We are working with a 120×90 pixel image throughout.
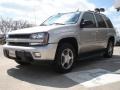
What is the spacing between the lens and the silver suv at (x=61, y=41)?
5.77 m

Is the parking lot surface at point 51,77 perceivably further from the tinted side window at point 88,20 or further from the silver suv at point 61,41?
the tinted side window at point 88,20

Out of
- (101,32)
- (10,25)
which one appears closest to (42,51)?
(101,32)

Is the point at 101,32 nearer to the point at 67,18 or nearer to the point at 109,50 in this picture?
the point at 109,50

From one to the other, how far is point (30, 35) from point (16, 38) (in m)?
A: 0.62

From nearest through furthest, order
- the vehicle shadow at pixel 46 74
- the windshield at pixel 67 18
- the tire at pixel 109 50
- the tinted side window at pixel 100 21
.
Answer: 1. the vehicle shadow at pixel 46 74
2. the windshield at pixel 67 18
3. the tinted side window at pixel 100 21
4. the tire at pixel 109 50

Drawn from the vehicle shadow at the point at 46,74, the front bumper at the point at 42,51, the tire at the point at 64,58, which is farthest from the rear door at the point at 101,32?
the front bumper at the point at 42,51

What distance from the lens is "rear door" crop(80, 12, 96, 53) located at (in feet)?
23.0

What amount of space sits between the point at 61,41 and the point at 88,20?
170 cm

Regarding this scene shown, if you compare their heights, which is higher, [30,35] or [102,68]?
[30,35]

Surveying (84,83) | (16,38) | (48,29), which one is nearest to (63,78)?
(84,83)

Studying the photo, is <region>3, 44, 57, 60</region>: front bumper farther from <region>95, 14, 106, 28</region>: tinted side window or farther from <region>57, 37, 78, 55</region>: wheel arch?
<region>95, 14, 106, 28</region>: tinted side window

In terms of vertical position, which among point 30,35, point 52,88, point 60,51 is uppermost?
point 30,35

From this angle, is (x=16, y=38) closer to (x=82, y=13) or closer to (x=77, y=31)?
(x=77, y=31)

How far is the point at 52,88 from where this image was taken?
504 cm
